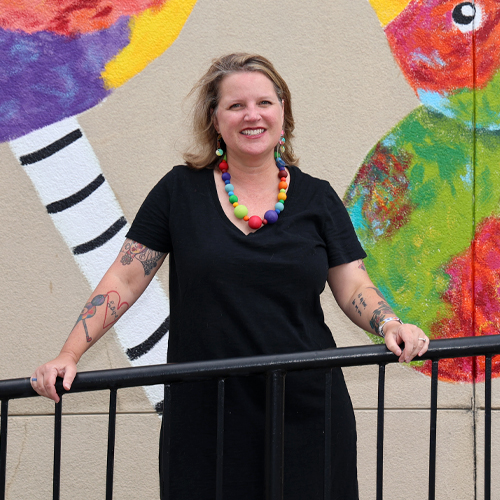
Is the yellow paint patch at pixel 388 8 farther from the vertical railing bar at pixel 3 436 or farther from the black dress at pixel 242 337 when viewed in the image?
the vertical railing bar at pixel 3 436

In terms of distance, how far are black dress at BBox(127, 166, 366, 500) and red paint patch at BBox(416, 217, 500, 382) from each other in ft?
5.64

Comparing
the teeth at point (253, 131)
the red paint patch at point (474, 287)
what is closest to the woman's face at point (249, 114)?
the teeth at point (253, 131)

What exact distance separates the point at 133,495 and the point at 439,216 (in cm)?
226

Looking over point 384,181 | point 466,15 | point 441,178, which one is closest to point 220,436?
point 384,181

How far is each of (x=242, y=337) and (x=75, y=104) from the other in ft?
6.80

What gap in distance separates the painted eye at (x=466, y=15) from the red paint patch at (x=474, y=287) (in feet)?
3.50

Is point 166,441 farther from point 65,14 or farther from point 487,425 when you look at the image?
point 65,14

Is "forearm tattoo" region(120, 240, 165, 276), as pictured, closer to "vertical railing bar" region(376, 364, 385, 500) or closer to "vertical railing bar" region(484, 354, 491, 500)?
"vertical railing bar" region(376, 364, 385, 500)

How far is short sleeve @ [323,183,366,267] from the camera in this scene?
5.58 ft

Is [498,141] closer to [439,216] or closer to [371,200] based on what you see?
[439,216]

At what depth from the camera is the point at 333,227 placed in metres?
1.71

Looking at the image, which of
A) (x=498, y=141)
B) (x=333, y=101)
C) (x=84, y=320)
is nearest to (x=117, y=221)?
(x=333, y=101)

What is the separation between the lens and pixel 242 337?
1.55 meters

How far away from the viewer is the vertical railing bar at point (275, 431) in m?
1.44
